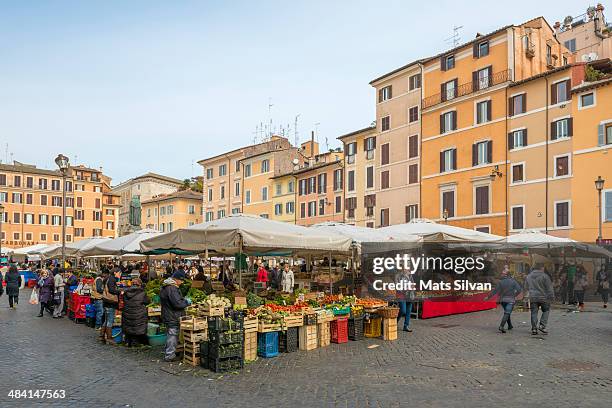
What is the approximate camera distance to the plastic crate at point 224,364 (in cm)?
924

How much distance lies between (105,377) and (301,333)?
13.4ft

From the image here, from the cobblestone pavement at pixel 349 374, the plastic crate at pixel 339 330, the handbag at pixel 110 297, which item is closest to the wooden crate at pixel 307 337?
the cobblestone pavement at pixel 349 374

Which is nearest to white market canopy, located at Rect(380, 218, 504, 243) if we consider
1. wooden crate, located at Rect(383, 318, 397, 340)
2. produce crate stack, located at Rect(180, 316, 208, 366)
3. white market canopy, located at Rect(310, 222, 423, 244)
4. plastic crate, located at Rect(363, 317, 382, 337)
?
white market canopy, located at Rect(310, 222, 423, 244)

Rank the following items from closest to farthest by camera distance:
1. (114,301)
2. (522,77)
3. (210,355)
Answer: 1. (210,355)
2. (114,301)
3. (522,77)

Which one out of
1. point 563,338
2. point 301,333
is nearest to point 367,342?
point 301,333

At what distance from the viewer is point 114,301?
1231 cm

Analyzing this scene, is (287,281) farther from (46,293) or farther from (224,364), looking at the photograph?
(224,364)

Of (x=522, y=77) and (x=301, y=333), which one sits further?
(x=522, y=77)

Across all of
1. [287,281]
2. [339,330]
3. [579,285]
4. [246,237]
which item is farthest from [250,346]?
[579,285]

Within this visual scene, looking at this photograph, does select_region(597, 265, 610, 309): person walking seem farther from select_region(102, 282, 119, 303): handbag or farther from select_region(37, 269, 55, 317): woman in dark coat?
select_region(37, 269, 55, 317): woman in dark coat

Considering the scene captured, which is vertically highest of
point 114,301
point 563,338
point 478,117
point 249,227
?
point 478,117

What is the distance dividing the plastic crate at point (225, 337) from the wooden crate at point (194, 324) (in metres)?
0.35

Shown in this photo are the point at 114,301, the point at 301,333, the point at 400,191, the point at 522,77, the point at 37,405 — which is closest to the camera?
the point at 37,405

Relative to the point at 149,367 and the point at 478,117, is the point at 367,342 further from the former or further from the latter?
Result: the point at 478,117
